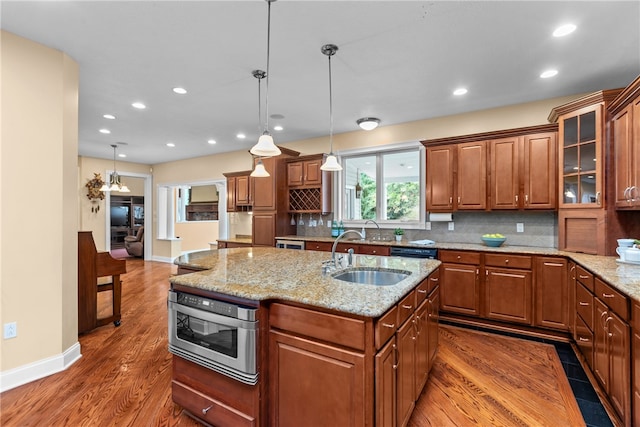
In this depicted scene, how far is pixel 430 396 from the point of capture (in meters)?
2.18

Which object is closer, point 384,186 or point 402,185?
point 402,185

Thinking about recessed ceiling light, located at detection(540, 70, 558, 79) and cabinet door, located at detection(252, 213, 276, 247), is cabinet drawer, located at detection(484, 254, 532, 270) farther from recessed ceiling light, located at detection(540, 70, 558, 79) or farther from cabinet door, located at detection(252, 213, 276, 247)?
cabinet door, located at detection(252, 213, 276, 247)

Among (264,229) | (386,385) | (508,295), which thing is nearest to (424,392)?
(386,385)

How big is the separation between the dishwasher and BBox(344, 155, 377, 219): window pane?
42.8 inches

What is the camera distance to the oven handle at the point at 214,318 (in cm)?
157

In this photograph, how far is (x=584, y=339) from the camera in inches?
101

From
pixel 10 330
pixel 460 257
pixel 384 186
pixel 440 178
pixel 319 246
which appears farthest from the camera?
pixel 384 186

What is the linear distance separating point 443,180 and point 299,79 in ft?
7.44

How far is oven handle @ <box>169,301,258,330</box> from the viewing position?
157 centimetres

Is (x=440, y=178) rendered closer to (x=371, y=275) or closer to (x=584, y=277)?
(x=584, y=277)

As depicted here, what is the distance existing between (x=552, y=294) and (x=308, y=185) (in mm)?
3567

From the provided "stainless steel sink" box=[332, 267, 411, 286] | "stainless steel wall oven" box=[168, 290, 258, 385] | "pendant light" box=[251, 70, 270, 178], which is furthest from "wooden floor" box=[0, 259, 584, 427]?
"pendant light" box=[251, 70, 270, 178]

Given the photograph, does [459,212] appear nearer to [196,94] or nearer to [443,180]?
[443,180]

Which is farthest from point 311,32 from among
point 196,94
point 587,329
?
point 587,329
